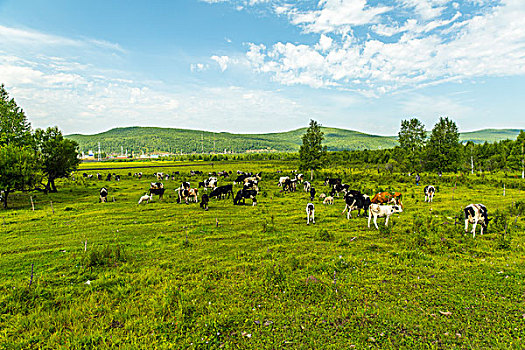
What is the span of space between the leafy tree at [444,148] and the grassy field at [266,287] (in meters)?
42.2

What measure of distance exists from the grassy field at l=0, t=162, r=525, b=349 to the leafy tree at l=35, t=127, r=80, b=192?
23340 millimetres

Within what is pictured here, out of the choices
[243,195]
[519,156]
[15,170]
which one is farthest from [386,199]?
[519,156]

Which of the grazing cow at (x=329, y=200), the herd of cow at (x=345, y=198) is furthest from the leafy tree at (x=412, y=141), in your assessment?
the grazing cow at (x=329, y=200)

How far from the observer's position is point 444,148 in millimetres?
50812

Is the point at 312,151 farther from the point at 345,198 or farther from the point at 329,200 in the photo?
the point at 345,198

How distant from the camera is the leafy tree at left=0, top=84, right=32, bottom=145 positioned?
34.9 meters

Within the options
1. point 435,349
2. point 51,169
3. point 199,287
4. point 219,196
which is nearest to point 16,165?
point 51,169

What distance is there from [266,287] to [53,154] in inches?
1572

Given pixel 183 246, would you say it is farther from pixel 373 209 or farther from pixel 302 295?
pixel 373 209

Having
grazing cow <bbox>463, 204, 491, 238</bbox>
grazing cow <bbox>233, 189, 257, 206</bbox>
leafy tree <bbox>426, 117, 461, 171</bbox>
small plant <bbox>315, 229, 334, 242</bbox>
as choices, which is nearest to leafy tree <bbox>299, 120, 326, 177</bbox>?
leafy tree <bbox>426, 117, 461, 171</bbox>

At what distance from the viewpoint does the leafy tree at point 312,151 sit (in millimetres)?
49375

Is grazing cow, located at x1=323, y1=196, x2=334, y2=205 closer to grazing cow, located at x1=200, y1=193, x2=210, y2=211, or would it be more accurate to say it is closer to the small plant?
the small plant

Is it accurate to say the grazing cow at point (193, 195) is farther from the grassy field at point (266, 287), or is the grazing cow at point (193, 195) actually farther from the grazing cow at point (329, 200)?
the grazing cow at point (329, 200)

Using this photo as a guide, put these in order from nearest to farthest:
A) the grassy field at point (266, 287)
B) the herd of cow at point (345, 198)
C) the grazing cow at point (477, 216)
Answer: the grassy field at point (266, 287), the grazing cow at point (477, 216), the herd of cow at point (345, 198)
